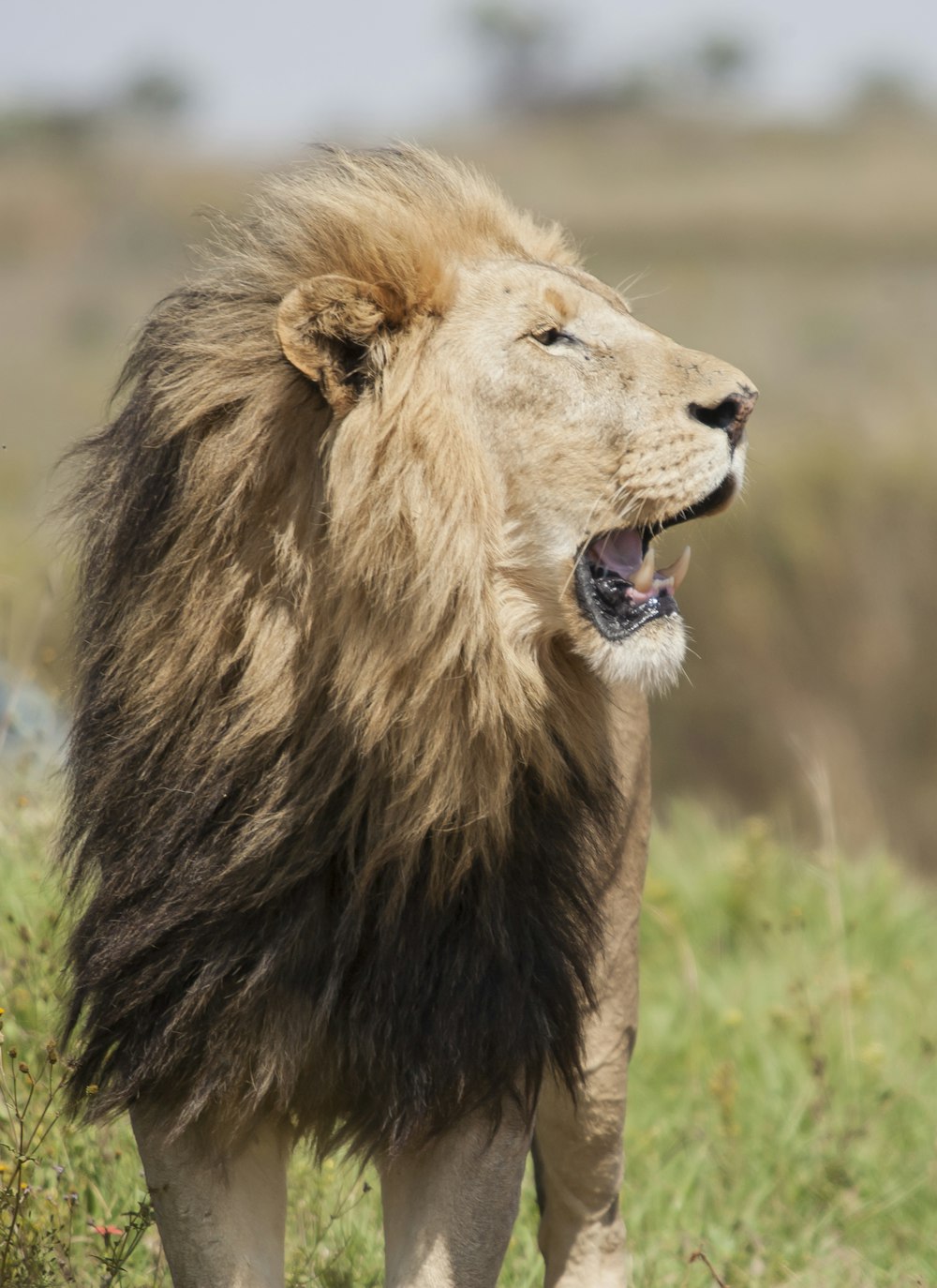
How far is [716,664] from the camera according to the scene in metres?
11.9

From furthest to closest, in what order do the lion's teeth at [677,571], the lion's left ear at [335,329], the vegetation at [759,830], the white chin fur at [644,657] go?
the vegetation at [759,830] → the lion's teeth at [677,571] → the white chin fur at [644,657] → the lion's left ear at [335,329]

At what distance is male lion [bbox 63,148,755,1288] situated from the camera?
2.74 metres

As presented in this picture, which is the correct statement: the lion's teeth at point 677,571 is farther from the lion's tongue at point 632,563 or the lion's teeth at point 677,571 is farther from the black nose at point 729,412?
the black nose at point 729,412

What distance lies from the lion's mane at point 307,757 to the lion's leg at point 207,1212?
0.07 metres

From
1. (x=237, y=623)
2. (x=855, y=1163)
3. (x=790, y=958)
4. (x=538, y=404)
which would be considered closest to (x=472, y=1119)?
(x=237, y=623)

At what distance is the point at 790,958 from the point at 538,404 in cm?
355

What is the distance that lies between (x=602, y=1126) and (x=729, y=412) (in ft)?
4.93

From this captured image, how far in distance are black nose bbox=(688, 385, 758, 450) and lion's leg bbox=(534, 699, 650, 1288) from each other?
727 millimetres

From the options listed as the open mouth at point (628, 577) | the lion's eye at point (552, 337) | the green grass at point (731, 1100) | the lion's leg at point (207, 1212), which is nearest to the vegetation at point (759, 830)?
the green grass at point (731, 1100)

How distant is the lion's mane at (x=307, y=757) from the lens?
9.00 ft

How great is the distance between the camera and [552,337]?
299 cm

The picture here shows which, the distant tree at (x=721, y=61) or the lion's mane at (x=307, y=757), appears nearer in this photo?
the lion's mane at (x=307, y=757)

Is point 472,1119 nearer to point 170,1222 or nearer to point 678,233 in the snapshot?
point 170,1222

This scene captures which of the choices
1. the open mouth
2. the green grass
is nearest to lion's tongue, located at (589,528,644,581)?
the open mouth
